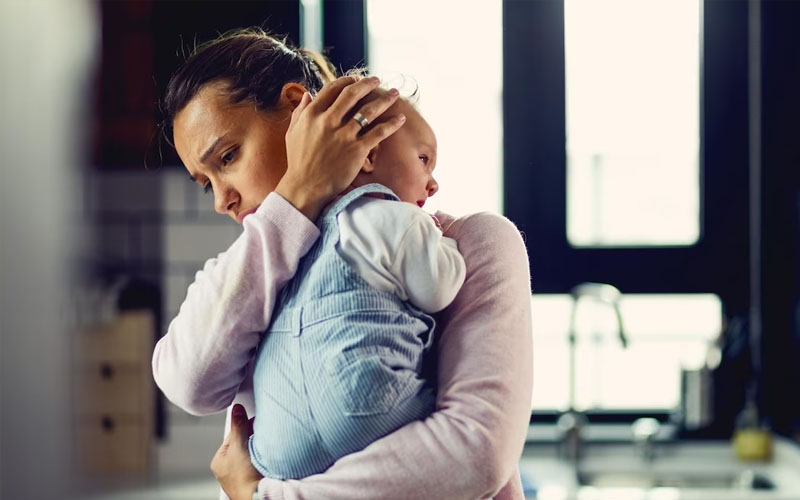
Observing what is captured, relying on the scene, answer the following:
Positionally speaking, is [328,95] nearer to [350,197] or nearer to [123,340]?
[350,197]

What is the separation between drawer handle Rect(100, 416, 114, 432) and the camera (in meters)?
1.93

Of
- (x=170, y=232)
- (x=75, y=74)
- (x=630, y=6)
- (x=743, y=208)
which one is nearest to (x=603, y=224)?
(x=743, y=208)

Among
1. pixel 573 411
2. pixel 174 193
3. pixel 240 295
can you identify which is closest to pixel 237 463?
pixel 240 295

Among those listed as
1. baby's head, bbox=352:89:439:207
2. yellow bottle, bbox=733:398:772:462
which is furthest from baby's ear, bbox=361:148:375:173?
yellow bottle, bbox=733:398:772:462

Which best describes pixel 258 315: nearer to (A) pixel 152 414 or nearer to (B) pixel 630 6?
(A) pixel 152 414

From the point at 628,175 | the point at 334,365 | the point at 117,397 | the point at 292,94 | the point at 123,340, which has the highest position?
the point at 292,94

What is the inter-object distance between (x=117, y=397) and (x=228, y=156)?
1.37 meters

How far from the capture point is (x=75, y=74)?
182 centimetres

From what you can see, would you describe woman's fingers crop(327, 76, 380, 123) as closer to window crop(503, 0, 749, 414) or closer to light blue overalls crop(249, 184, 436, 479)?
light blue overalls crop(249, 184, 436, 479)

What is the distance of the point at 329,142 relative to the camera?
2.14 feet

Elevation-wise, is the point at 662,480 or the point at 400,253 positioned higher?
the point at 400,253

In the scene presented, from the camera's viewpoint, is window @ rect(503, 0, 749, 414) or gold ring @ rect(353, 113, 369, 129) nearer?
gold ring @ rect(353, 113, 369, 129)

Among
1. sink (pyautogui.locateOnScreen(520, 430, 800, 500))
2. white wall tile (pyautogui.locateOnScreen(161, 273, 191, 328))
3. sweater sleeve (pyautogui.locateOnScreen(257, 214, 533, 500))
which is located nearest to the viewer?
sweater sleeve (pyautogui.locateOnScreen(257, 214, 533, 500))

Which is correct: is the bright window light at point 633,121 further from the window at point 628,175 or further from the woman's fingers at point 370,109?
the woman's fingers at point 370,109
